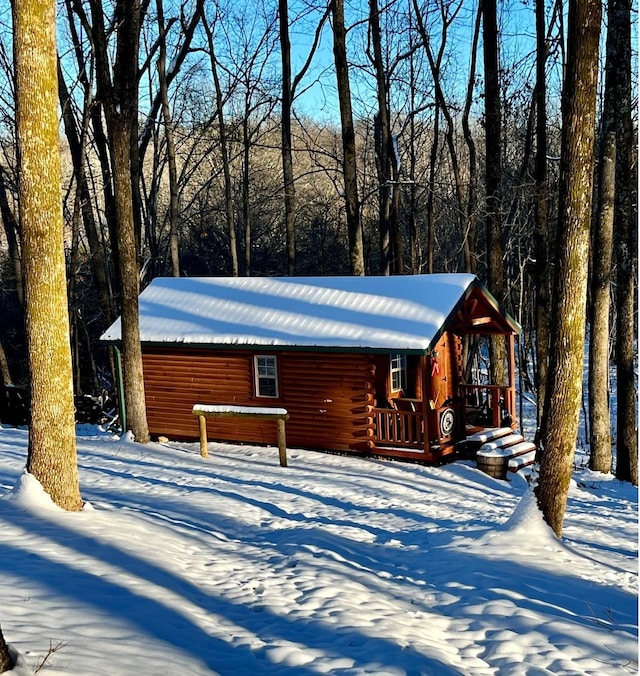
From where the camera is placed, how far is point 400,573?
893 centimetres

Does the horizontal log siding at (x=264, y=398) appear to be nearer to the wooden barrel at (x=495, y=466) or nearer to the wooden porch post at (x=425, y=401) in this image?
the wooden porch post at (x=425, y=401)

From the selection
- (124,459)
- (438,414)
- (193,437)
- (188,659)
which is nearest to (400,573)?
(188,659)

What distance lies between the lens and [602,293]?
15000 mm

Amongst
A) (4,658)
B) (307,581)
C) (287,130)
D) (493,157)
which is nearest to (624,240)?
(493,157)

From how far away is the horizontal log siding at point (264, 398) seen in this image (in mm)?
16547

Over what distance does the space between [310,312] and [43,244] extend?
30.5 ft

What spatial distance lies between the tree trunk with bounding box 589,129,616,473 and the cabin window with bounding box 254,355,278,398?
23.8 feet

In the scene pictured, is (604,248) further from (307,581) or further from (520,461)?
(307,581)

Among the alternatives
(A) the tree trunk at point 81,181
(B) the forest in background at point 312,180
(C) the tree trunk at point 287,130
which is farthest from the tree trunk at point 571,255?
(C) the tree trunk at point 287,130

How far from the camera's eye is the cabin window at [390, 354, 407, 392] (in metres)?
17.1

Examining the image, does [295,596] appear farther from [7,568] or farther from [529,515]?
[529,515]

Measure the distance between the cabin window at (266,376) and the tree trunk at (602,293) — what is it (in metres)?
7.26

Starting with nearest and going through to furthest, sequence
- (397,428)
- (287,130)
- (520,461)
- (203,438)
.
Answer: (520,461)
(203,438)
(397,428)
(287,130)

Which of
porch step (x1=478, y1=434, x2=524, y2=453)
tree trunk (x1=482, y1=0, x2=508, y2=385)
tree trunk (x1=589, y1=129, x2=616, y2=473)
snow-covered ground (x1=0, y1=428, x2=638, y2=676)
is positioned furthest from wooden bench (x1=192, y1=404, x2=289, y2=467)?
tree trunk (x1=589, y1=129, x2=616, y2=473)
